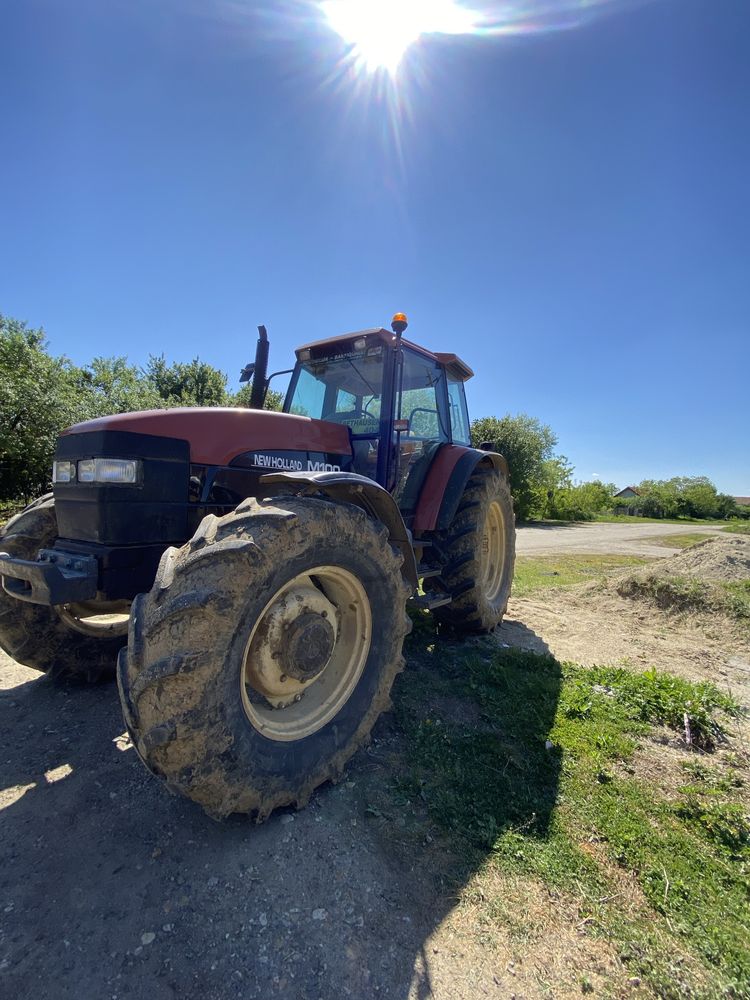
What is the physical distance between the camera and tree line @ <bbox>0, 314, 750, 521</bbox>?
14.3 m

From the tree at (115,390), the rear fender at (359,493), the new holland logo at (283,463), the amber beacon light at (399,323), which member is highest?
the tree at (115,390)

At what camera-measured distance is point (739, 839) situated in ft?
6.54

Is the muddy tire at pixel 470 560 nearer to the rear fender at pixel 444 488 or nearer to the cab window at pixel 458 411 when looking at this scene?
the rear fender at pixel 444 488

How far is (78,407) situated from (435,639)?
15.9 metres

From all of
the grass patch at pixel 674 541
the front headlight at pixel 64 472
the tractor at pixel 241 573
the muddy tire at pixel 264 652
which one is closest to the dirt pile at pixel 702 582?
the tractor at pixel 241 573

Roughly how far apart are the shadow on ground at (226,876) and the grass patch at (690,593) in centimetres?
347

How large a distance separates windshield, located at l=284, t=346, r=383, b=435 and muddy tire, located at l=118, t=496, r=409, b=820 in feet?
5.49

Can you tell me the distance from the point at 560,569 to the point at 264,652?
25.9 feet

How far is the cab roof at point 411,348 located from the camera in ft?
12.1

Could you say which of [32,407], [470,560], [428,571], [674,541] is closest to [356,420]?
[428,571]

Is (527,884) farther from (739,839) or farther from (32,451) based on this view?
(32,451)

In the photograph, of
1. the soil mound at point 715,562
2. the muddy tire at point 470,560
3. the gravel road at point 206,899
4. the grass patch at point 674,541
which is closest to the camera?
the gravel road at point 206,899

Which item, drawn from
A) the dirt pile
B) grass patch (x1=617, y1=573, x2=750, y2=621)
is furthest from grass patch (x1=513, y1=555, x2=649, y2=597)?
grass patch (x1=617, y1=573, x2=750, y2=621)

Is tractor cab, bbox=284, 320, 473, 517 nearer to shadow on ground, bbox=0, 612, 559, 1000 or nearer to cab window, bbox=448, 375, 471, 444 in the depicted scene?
cab window, bbox=448, 375, 471, 444
